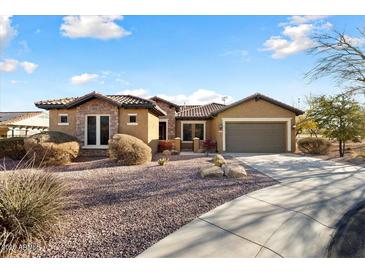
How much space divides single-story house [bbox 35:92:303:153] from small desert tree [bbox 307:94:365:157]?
190 centimetres

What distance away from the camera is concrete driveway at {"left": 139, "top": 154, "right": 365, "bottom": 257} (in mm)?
3939

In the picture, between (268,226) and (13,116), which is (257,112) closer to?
(268,226)

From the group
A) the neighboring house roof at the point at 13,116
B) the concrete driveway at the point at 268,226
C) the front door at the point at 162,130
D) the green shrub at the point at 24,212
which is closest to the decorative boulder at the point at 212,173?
the concrete driveway at the point at 268,226

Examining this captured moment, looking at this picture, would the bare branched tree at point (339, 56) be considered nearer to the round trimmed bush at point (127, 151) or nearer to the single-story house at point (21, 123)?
the round trimmed bush at point (127, 151)

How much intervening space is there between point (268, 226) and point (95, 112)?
13.5 m

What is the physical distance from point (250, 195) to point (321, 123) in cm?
1553

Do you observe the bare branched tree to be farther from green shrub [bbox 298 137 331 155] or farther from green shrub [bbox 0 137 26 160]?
green shrub [bbox 0 137 26 160]

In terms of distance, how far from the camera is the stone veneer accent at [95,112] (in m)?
15.3

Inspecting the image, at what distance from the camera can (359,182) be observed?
28.2 ft
